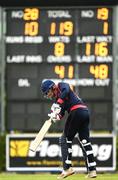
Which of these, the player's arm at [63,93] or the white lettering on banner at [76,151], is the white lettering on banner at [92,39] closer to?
the white lettering on banner at [76,151]

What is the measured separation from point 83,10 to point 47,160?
3.99m

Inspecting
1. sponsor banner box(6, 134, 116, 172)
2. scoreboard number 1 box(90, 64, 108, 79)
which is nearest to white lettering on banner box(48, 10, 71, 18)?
scoreboard number 1 box(90, 64, 108, 79)

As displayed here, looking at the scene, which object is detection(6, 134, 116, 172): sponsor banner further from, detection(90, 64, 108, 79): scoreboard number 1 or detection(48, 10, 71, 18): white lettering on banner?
detection(48, 10, 71, 18): white lettering on banner

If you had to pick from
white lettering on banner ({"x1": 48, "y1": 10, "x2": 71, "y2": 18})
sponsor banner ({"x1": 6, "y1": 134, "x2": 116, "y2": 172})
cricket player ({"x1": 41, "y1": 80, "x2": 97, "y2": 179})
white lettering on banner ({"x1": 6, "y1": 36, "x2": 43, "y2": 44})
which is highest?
white lettering on banner ({"x1": 48, "y1": 10, "x2": 71, "y2": 18})

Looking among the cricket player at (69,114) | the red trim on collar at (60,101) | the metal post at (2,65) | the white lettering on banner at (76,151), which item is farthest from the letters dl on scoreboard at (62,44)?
the red trim on collar at (60,101)

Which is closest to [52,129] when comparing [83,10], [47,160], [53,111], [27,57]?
[47,160]

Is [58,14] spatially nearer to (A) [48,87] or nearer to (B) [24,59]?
(B) [24,59]

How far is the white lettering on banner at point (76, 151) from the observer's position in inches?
717

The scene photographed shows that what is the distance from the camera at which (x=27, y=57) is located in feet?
60.8

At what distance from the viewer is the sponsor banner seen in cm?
1814

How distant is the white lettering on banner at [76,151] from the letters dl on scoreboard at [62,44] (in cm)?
157

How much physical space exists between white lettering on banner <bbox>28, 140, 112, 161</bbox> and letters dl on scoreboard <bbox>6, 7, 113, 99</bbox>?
1575 millimetres

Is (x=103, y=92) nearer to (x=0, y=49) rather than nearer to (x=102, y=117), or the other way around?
(x=102, y=117)

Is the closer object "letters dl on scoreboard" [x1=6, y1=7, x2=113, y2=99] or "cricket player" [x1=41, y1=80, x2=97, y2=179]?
"cricket player" [x1=41, y1=80, x2=97, y2=179]
